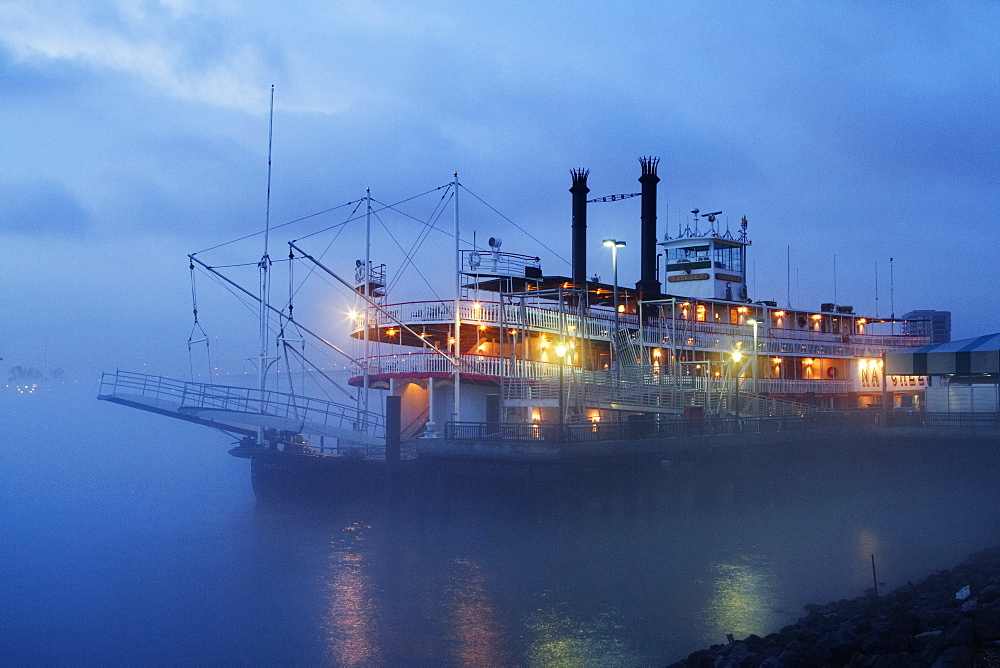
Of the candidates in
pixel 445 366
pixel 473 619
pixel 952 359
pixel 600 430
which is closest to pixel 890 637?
pixel 473 619

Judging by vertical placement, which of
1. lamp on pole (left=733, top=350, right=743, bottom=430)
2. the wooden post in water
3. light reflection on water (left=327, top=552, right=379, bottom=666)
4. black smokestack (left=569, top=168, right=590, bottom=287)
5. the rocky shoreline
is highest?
black smokestack (left=569, top=168, right=590, bottom=287)

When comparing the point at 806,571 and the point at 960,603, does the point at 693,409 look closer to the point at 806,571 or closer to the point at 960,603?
the point at 806,571

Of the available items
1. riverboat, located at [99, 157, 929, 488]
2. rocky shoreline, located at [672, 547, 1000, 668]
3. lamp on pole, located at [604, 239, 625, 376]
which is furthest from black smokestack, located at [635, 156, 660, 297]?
rocky shoreline, located at [672, 547, 1000, 668]

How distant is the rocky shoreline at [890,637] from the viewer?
10.2m

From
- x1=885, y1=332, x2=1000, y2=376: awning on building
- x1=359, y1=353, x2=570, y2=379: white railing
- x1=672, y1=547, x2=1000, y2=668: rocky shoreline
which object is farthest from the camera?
x1=885, y1=332, x2=1000, y2=376: awning on building

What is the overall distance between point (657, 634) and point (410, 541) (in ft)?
33.0

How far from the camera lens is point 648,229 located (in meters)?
48.5

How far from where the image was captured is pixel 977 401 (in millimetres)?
38000

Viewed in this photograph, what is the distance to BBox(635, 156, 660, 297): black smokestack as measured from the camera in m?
47.4

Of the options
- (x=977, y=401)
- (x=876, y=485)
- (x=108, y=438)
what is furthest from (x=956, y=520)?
(x=108, y=438)

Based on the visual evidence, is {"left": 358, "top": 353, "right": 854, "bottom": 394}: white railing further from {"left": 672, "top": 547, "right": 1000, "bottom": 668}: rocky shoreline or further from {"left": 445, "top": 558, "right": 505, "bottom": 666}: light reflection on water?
{"left": 672, "top": 547, "right": 1000, "bottom": 668}: rocky shoreline

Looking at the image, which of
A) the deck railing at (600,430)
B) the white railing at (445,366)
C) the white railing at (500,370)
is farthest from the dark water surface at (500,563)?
the white railing at (445,366)

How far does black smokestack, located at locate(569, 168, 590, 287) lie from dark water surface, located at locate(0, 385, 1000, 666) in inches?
644

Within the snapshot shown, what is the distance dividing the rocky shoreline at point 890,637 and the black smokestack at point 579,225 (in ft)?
99.0
